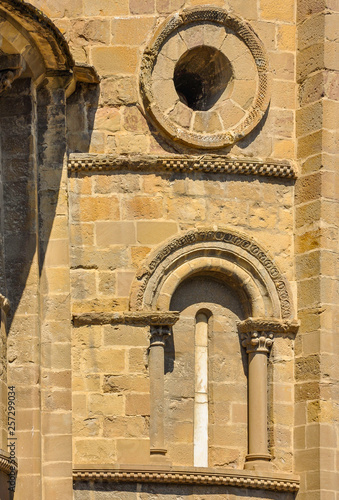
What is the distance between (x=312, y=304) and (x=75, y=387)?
3.12 meters

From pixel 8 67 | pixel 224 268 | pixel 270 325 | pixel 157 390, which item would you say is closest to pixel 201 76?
pixel 224 268

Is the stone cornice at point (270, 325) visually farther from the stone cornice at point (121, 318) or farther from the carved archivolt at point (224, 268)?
the stone cornice at point (121, 318)

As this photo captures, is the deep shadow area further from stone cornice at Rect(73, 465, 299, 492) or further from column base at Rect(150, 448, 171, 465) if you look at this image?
column base at Rect(150, 448, 171, 465)

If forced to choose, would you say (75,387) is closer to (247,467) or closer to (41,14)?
(247,467)

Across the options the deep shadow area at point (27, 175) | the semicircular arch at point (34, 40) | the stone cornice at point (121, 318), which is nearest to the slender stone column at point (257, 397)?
the stone cornice at point (121, 318)

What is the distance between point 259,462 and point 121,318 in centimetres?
244

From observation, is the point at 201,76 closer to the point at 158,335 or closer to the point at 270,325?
the point at 270,325

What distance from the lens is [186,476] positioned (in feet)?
79.2

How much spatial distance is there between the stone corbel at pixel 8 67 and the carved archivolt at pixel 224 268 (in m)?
2.86

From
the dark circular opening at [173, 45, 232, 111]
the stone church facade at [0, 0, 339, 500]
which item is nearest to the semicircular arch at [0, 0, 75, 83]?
the stone church facade at [0, 0, 339, 500]

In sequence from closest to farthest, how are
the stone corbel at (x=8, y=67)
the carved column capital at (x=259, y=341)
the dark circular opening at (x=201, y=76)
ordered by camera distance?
the stone corbel at (x=8, y=67) < the carved column capital at (x=259, y=341) < the dark circular opening at (x=201, y=76)

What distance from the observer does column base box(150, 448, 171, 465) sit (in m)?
24.2

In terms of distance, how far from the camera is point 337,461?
24516mm

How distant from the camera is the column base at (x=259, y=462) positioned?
80.4 feet
